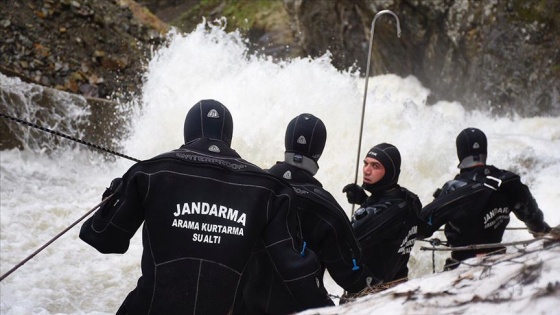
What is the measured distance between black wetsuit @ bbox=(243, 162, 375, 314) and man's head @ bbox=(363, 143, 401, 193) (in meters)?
0.81

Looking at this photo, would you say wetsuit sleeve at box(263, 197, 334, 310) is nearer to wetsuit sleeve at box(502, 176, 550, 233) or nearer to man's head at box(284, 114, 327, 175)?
man's head at box(284, 114, 327, 175)

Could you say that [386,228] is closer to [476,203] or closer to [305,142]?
[305,142]

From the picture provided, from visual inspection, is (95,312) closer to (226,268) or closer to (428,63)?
(226,268)

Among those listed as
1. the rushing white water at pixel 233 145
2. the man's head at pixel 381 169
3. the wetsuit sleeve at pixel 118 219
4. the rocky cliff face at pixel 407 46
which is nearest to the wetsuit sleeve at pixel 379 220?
the man's head at pixel 381 169

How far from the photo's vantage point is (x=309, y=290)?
2.88 m

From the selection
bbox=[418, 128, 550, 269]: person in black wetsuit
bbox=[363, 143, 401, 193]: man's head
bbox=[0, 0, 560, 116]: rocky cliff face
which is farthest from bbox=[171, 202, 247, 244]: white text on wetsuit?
bbox=[0, 0, 560, 116]: rocky cliff face

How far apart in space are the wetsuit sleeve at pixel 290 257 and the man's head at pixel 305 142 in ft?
2.16

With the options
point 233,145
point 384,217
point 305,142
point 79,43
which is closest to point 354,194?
point 384,217

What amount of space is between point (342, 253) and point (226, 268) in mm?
691

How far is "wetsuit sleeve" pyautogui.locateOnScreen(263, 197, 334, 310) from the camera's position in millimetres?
2803

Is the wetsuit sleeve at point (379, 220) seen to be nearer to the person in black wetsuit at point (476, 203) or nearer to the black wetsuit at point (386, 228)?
the black wetsuit at point (386, 228)

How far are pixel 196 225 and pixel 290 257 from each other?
395 mm

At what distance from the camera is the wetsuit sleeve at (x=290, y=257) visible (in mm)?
2803

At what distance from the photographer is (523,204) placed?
190 inches
